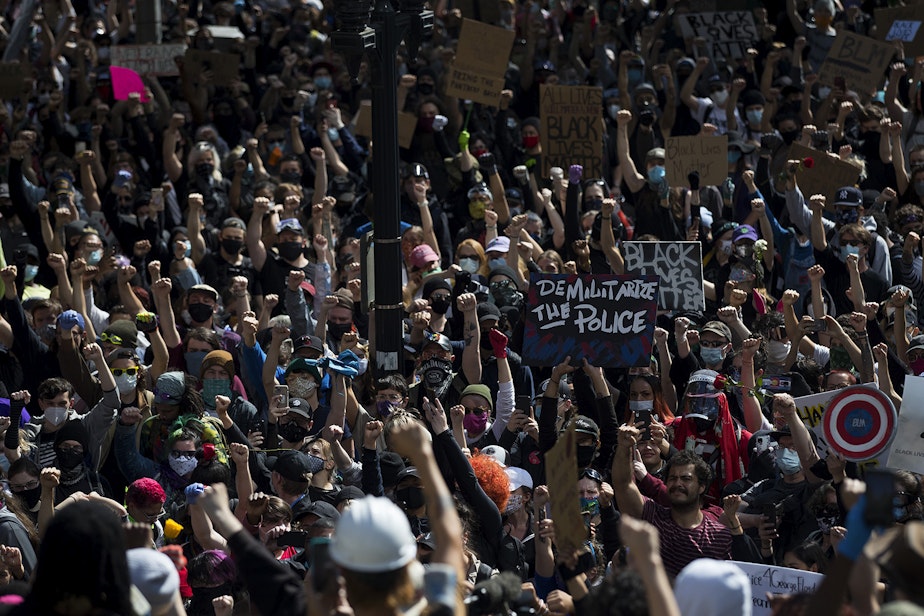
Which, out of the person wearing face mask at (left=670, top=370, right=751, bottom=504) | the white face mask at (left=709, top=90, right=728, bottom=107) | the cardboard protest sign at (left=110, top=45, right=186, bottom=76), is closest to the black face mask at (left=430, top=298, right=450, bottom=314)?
the person wearing face mask at (left=670, top=370, right=751, bottom=504)

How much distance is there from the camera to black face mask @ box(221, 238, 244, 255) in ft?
37.9

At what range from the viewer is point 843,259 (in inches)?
433

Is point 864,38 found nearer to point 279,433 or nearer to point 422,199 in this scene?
point 422,199

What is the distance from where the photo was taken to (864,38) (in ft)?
46.7

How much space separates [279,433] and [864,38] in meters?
8.10

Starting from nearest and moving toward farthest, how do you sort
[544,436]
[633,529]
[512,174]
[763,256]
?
[633,529] → [544,436] → [763,256] → [512,174]

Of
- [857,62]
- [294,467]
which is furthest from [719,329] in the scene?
[857,62]

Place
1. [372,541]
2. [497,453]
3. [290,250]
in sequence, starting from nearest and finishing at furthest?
1. [372,541]
2. [497,453]
3. [290,250]

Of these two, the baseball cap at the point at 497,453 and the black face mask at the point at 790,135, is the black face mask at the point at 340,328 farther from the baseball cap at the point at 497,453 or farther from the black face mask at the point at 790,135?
the black face mask at the point at 790,135

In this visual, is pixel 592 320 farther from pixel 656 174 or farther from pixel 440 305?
pixel 656 174

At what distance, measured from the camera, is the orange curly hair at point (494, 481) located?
286 inches

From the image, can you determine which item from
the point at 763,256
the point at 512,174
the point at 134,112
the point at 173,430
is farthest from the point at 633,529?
the point at 134,112

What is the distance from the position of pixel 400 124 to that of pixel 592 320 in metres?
4.95

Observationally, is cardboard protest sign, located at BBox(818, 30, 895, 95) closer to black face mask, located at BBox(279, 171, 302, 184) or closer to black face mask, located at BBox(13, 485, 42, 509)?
black face mask, located at BBox(279, 171, 302, 184)
